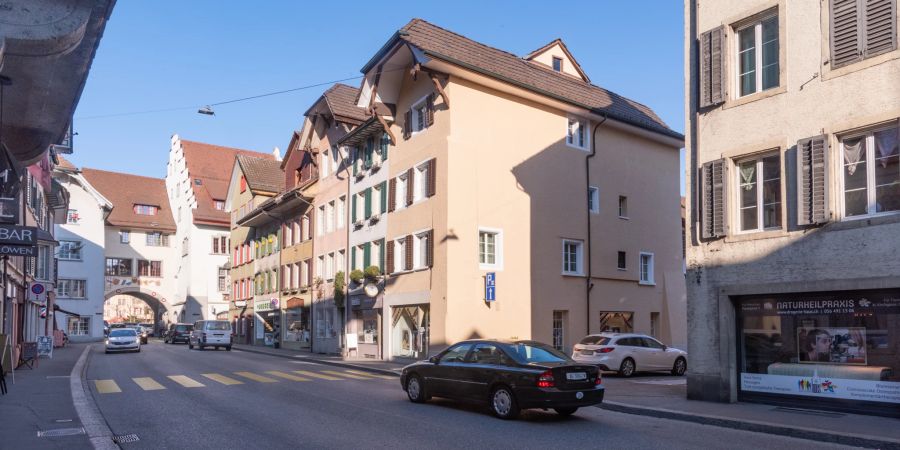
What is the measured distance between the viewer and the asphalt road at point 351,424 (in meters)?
10.3

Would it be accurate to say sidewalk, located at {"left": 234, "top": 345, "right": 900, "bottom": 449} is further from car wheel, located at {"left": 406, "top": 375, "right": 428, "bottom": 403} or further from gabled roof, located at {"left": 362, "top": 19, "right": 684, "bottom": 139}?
gabled roof, located at {"left": 362, "top": 19, "right": 684, "bottom": 139}

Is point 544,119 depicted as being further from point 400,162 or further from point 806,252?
point 806,252

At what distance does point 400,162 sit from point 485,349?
17.5 metres

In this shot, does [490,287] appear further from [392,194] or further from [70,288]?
[70,288]

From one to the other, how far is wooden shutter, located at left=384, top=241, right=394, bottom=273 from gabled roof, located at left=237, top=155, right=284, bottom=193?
21930 millimetres

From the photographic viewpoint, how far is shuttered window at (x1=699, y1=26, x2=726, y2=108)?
1555cm

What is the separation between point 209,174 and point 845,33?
2629 inches

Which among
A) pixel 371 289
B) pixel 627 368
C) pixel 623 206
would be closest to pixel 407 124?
pixel 371 289

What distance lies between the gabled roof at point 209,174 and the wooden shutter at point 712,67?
5670 centimetres

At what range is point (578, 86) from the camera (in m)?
32.3

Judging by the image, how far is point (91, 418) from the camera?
12.4m

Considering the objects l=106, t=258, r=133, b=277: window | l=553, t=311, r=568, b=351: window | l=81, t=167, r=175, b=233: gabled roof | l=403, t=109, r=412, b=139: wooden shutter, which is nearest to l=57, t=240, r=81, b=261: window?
l=106, t=258, r=133, b=277: window

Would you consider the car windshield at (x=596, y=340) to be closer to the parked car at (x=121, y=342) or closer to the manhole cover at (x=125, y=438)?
the manhole cover at (x=125, y=438)

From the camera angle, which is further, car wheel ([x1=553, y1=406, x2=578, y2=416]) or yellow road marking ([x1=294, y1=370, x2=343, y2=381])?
yellow road marking ([x1=294, y1=370, x2=343, y2=381])
